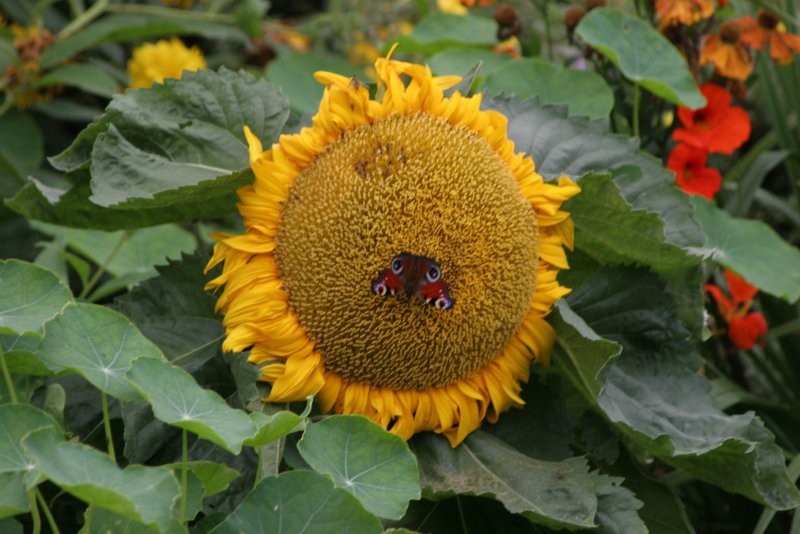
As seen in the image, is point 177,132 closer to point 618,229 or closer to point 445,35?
point 618,229

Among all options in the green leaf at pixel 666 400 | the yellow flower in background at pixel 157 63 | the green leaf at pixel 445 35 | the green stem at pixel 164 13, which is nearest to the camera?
the green leaf at pixel 666 400

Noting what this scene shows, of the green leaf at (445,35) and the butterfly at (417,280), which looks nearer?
the butterfly at (417,280)

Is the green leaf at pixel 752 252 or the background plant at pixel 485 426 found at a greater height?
the background plant at pixel 485 426

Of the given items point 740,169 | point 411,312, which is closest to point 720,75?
point 740,169

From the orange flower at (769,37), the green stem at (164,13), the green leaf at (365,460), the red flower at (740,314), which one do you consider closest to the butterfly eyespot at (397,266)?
the green leaf at (365,460)

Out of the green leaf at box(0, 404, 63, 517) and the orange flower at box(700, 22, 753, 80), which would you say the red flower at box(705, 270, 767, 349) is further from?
the green leaf at box(0, 404, 63, 517)

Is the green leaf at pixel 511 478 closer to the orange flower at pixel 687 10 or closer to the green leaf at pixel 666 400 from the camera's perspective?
the green leaf at pixel 666 400
